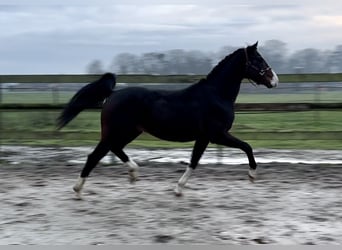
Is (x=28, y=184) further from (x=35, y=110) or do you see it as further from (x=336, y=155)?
(x=336, y=155)

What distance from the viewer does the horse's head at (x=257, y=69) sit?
6.71 m

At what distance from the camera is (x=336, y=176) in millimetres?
7512

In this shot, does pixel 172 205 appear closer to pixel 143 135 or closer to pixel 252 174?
pixel 252 174

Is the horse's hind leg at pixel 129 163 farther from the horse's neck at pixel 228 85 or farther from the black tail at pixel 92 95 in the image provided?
the horse's neck at pixel 228 85

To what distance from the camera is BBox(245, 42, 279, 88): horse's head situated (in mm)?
6711

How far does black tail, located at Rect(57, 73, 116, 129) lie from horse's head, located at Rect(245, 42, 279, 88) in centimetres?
158

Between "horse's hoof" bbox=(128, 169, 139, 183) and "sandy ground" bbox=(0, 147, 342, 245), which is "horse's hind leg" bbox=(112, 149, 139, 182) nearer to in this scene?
"horse's hoof" bbox=(128, 169, 139, 183)

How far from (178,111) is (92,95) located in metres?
1.04

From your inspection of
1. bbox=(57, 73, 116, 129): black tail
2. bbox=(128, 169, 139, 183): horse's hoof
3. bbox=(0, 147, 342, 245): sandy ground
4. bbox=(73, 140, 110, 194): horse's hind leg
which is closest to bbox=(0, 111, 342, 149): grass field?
bbox=(0, 147, 342, 245): sandy ground

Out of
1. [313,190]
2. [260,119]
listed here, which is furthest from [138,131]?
[260,119]

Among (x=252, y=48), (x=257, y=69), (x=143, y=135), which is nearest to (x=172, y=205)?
(x=257, y=69)

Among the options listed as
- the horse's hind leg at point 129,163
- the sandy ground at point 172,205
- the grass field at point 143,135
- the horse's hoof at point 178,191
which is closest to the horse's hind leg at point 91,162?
the sandy ground at point 172,205

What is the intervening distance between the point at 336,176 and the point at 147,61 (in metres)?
3.83

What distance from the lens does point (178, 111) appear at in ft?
21.1
